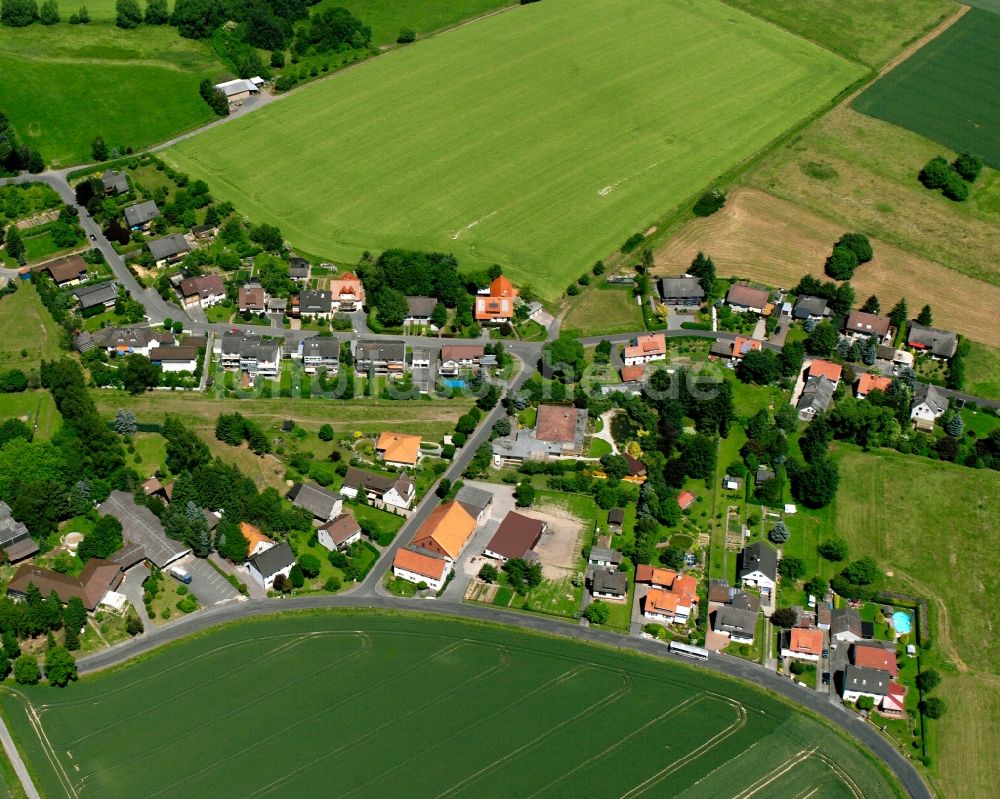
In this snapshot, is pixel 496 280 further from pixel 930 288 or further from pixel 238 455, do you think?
pixel 930 288

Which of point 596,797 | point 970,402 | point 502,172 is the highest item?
point 502,172

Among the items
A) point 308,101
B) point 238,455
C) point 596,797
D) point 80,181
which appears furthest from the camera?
point 308,101

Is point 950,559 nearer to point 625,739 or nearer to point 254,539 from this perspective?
point 625,739

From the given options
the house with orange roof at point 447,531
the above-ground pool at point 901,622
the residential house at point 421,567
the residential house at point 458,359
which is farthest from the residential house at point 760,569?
the residential house at point 458,359

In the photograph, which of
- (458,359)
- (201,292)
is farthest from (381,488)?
(201,292)

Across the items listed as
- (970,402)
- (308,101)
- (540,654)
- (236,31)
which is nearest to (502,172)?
(308,101)

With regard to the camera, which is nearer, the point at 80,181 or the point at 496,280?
the point at 496,280

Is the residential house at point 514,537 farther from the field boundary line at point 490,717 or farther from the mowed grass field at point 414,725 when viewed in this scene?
the field boundary line at point 490,717

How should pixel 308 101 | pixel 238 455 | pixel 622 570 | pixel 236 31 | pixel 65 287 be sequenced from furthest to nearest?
pixel 236 31
pixel 308 101
pixel 65 287
pixel 238 455
pixel 622 570
